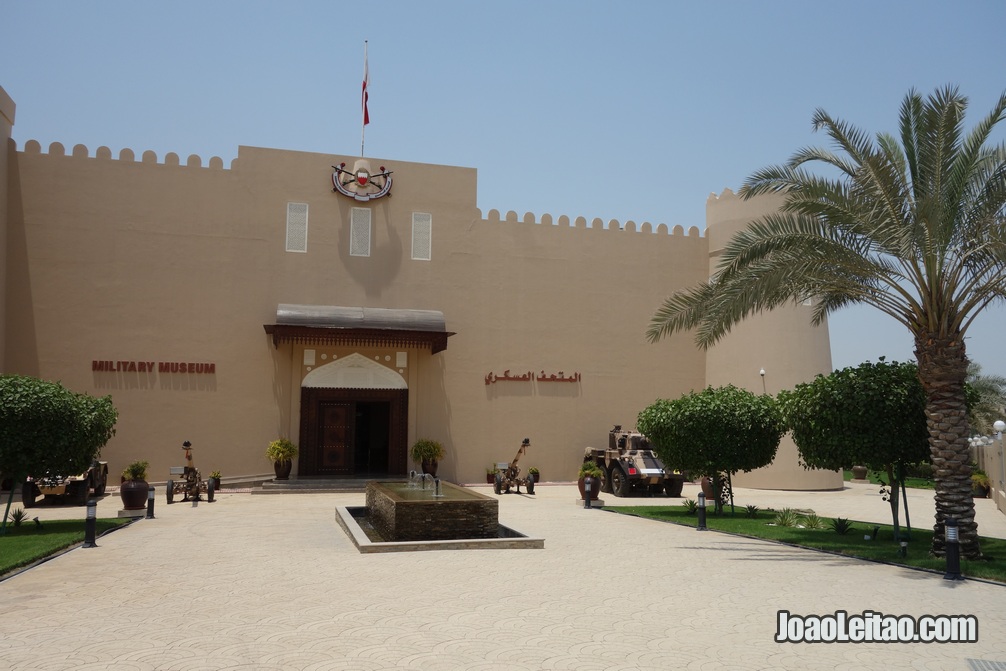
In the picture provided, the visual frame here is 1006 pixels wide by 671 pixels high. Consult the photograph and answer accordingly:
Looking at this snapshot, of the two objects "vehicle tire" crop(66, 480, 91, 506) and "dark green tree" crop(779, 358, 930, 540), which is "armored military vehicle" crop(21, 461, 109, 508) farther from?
"dark green tree" crop(779, 358, 930, 540)

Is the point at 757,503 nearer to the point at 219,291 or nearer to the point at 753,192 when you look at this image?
the point at 753,192

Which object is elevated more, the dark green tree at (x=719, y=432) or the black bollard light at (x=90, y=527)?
the dark green tree at (x=719, y=432)

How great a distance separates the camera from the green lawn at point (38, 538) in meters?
10.3

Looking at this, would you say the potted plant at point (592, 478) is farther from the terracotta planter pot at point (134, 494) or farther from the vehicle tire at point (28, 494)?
the vehicle tire at point (28, 494)

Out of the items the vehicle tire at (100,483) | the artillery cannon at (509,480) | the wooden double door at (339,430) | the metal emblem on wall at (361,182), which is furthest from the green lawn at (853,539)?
the vehicle tire at (100,483)

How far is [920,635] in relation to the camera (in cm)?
692

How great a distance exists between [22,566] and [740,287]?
10321mm

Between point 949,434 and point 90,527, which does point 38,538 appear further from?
point 949,434

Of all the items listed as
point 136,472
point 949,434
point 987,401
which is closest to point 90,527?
point 136,472

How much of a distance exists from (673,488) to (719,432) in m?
6.39

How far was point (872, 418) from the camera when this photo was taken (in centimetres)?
1240

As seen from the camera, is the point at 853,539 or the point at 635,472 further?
the point at 635,472

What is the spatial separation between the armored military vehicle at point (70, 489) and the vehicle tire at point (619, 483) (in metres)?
13.4

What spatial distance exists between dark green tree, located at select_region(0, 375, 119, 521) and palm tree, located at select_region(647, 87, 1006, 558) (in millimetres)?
10745
